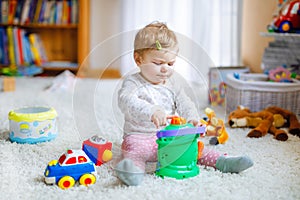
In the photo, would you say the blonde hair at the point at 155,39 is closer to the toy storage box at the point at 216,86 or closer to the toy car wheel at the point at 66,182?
the toy car wheel at the point at 66,182

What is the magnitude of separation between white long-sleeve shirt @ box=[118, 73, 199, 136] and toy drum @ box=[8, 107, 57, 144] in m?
0.30

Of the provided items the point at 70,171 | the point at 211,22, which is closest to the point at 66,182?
the point at 70,171

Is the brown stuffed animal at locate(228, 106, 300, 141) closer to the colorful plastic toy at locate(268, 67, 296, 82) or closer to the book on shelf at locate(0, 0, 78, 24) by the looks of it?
the colorful plastic toy at locate(268, 67, 296, 82)

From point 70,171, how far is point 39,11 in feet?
7.10

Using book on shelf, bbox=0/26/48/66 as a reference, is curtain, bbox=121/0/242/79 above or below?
above

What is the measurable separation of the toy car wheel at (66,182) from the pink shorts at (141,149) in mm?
178

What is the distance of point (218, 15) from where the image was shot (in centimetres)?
258

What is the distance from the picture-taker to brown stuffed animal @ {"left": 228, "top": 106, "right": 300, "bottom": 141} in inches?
60.7

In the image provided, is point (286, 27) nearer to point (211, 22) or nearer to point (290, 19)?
point (290, 19)

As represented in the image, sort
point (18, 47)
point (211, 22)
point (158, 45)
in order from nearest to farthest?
point (158, 45) → point (211, 22) → point (18, 47)

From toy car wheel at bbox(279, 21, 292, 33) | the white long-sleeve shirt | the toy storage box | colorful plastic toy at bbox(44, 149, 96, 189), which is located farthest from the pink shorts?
toy car wheel at bbox(279, 21, 292, 33)

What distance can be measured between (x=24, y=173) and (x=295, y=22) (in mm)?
1308

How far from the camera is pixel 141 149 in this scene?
3.88ft

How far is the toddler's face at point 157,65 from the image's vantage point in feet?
3.86
